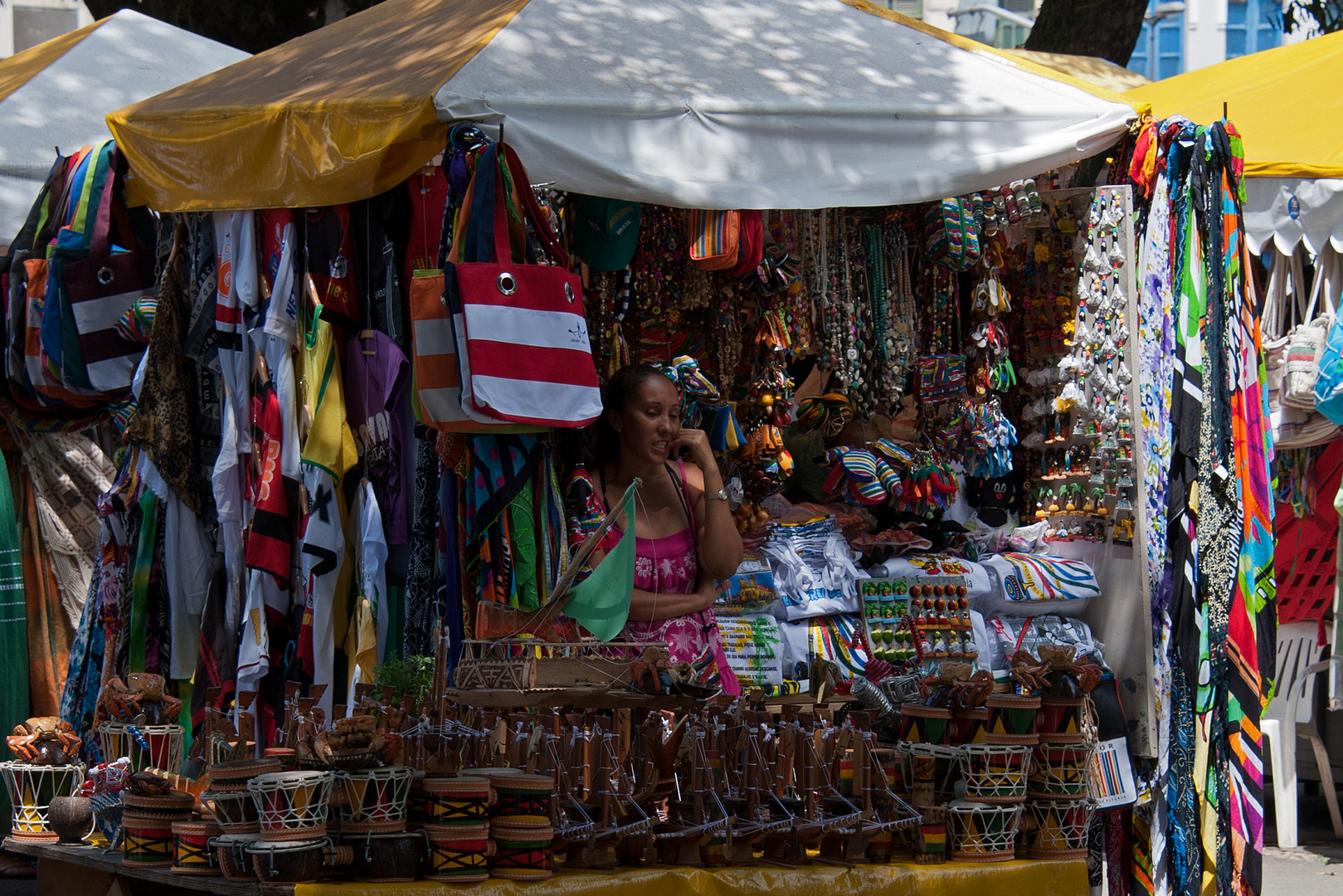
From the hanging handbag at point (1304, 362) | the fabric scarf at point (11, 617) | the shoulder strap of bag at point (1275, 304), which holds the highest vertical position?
the shoulder strap of bag at point (1275, 304)

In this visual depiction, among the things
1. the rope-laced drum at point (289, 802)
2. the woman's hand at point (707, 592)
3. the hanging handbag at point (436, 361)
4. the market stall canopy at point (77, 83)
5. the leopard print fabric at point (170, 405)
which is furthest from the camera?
the market stall canopy at point (77, 83)

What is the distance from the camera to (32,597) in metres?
5.50

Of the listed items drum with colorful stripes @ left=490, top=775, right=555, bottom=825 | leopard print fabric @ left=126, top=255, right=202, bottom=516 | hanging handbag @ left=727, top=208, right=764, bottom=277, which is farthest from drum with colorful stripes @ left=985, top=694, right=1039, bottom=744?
leopard print fabric @ left=126, top=255, right=202, bottom=516

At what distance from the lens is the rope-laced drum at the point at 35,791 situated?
3.43m

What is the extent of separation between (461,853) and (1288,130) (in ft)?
16.1

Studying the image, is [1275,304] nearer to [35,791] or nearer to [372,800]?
[372,800]

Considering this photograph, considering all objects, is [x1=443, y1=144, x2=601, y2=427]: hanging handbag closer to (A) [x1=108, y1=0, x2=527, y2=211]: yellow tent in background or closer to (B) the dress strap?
(A) [x1=108, y1=0, x2=527, y2=211]: yellow tent in background

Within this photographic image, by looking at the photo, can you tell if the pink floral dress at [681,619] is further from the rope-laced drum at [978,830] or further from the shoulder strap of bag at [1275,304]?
the shoulder strap of bag at [1275,304]

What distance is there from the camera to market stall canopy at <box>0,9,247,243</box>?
219 inches

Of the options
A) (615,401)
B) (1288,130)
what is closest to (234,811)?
(615,401)

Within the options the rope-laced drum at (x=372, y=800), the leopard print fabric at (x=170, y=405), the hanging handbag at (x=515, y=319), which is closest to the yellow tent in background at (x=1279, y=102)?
the hanging handbag at (x=515, y=319)

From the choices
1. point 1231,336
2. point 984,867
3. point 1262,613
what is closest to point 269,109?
point 984,867

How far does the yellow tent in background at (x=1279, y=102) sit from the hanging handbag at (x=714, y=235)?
8.04ft

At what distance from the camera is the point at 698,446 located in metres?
4.38
